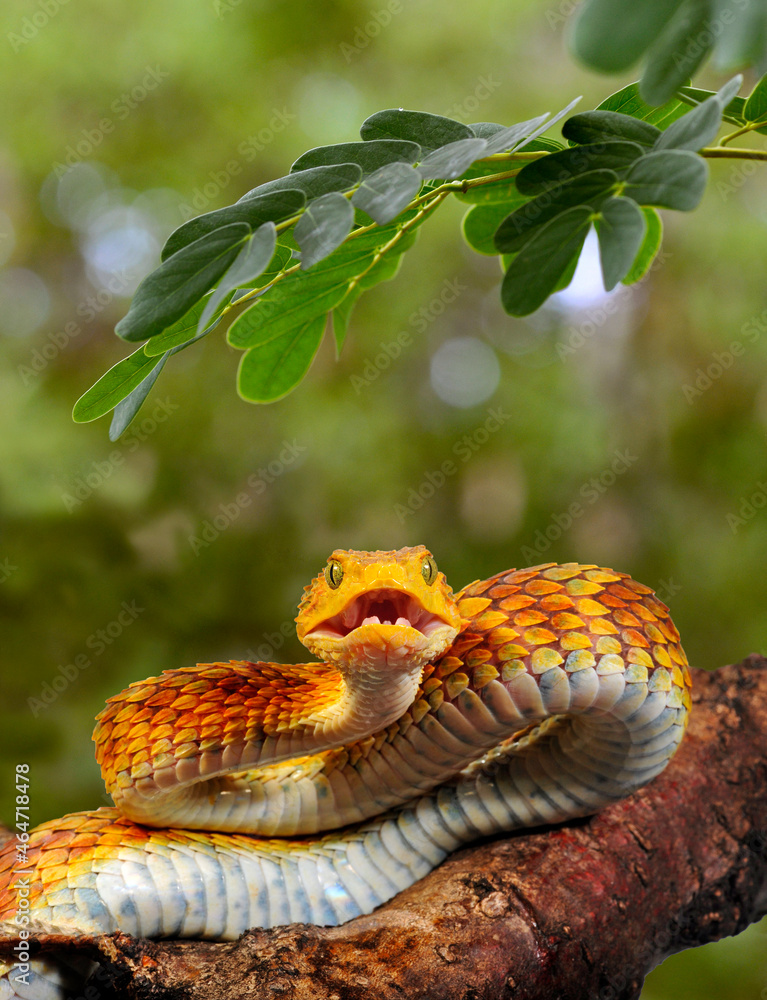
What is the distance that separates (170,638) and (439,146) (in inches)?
82.3

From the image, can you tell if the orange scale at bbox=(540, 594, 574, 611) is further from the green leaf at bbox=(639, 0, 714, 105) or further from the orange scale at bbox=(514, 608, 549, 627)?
the green leaf at bbox=(639, 0, 714, 105)

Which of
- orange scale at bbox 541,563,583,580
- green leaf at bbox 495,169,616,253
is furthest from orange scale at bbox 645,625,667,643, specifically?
green leaf at bbox 495,169,616,253

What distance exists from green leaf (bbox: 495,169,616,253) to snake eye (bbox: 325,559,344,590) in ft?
1.31

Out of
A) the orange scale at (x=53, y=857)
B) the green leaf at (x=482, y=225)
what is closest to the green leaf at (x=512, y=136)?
the green leaf at (x=482, y=225)

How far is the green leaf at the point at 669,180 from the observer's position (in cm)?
50

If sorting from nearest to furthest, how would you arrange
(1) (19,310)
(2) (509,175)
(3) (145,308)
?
1. (3) (145,308)
2. (2) (509,175)
3. (1) (19,310)

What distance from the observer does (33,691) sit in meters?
2.39

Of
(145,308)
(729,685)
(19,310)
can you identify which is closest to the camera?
(145,308)

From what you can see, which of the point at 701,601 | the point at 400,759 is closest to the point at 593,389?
the point at 701,601

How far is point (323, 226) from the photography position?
21.9 inches

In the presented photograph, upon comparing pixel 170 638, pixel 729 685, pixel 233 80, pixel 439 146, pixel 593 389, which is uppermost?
pixel 233 80

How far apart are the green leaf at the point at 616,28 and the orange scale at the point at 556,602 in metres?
0.61

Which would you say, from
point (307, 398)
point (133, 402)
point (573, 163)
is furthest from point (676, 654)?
point (307, 398)

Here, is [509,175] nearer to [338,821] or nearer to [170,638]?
[338,821]
